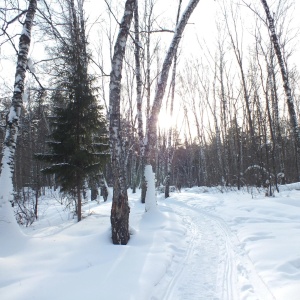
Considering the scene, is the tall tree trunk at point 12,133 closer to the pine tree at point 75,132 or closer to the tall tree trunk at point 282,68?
the pine tree at point 75,132

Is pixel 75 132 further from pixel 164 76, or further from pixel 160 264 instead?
pixel 160 264

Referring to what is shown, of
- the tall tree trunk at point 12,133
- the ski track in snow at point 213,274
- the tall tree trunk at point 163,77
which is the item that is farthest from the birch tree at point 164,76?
the tall tree trunk at point 12,133

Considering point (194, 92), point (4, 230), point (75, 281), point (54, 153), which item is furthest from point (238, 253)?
point (194, 92)

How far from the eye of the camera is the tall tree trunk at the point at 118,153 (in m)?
5.90

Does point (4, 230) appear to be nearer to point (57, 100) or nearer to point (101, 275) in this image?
point (101, 275)

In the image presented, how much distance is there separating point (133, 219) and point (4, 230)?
4050mm

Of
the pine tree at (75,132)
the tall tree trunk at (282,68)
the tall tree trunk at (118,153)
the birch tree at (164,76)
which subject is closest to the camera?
the tall tree trunk at (118,153)

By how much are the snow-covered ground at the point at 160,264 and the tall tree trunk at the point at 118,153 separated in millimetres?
417

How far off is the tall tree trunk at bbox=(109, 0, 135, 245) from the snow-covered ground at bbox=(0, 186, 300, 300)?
1.37 ft

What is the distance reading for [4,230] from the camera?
18.8 feet

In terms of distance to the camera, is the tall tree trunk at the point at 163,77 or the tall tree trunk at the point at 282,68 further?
the tall tree trunk at the point at 282,68

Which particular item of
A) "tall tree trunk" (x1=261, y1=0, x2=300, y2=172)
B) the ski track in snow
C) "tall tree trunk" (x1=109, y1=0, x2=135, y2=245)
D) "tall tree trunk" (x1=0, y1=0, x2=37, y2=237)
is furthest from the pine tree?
"tall tree trunk" (x1=261, y1=0, x2=300, y2=172)

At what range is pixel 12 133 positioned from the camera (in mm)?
6531

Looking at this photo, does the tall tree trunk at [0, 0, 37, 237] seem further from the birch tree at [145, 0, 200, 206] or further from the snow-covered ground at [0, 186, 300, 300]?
the birch tree at [145, 0, 200, 206]
